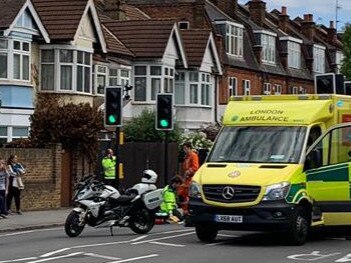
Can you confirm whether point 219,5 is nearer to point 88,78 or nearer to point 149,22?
point 149,22

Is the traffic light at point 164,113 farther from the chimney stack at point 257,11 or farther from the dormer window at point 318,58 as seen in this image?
the dormer window at point 318,58

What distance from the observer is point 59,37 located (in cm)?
3769

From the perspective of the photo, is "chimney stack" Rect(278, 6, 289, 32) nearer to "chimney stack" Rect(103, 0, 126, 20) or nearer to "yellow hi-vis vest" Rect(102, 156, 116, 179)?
"chimney stack" Rect(103, 0, 126, 20)

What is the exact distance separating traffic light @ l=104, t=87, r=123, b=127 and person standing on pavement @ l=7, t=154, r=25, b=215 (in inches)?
145

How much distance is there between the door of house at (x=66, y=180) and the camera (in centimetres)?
2994

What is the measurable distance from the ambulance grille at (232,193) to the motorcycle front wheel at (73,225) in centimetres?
360

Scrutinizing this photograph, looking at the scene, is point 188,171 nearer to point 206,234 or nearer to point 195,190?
point 206,234

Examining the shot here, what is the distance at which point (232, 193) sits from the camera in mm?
17031

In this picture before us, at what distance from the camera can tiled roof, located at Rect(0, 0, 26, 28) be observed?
3494cm

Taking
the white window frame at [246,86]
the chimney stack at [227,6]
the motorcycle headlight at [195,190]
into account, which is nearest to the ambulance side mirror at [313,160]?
the motorcycle headlight at [195,190]

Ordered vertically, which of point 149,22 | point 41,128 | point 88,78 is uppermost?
point 149,22

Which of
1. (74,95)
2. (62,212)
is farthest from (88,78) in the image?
(62,212)

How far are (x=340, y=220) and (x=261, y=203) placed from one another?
84.9 inches

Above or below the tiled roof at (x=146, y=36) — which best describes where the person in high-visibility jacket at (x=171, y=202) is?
below
